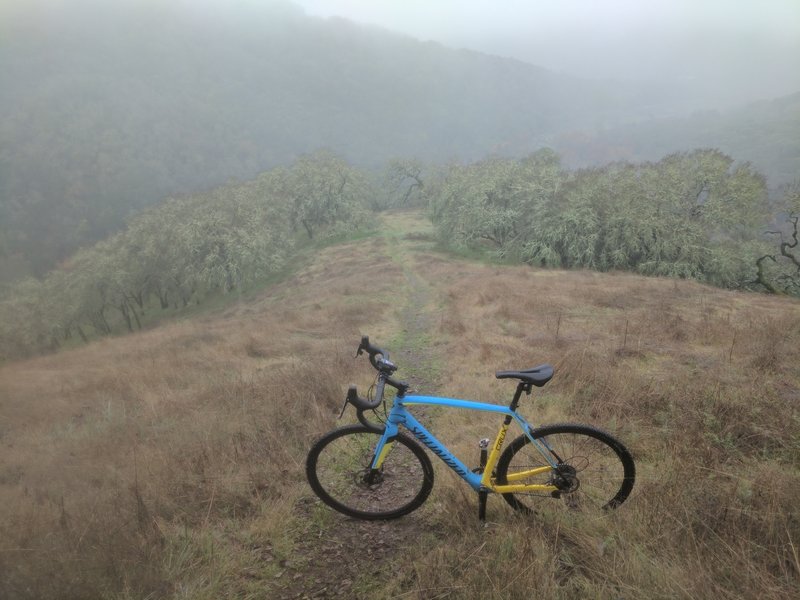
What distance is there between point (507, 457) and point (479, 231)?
36.5 meters

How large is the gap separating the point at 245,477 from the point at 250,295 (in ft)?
125

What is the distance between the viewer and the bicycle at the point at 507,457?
361cm

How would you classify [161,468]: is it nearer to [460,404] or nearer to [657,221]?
[460,404]

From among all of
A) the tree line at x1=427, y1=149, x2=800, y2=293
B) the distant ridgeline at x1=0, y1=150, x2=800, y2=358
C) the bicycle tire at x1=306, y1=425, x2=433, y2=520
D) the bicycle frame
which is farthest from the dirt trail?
the tree line at x1=427, y1=149, x2=800, y2=293

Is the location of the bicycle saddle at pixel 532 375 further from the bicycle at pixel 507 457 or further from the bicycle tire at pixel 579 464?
the bicycle tire at pixel 579 464

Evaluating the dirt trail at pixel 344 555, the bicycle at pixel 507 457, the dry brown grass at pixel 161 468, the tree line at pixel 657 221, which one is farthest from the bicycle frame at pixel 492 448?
the tree line at pixel 657 221

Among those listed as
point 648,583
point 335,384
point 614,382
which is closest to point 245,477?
point 335,384

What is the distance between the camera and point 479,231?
38.7 meters

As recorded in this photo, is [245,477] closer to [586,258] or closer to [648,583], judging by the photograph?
[648,583]

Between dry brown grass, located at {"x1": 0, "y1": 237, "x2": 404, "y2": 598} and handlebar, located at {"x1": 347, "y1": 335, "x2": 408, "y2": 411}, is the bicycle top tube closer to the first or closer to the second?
handlebar, located at {"x1": 347, "y1": 335, "x2": 408, "y2": 411}

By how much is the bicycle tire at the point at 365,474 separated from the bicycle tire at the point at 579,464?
811 millimetres

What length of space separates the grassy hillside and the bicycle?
0.20 metres

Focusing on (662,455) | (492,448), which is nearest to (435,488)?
(492,448)

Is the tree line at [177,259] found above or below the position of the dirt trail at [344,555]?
→ below
